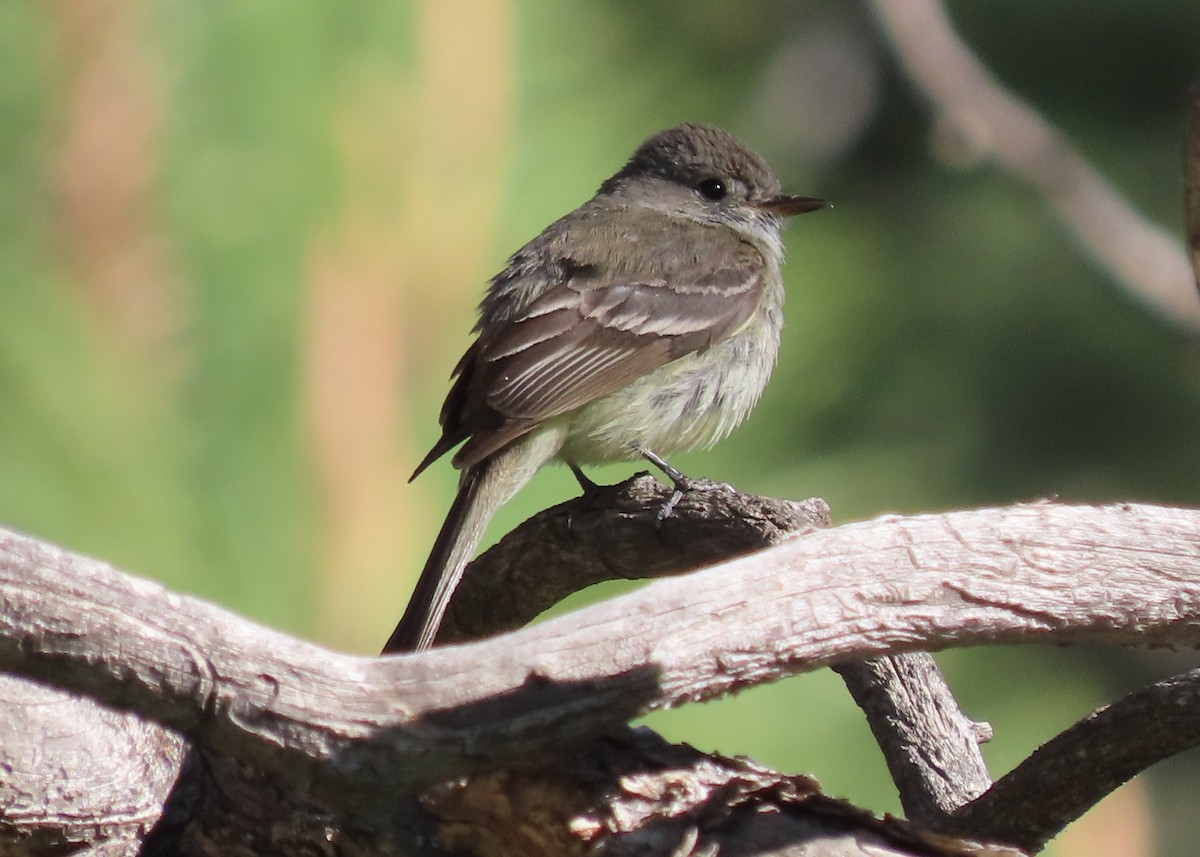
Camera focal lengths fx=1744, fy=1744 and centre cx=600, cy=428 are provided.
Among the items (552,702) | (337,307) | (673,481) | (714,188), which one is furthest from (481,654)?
(714,188)

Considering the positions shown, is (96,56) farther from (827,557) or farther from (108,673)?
(827,557)

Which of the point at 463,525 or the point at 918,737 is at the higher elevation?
the point at 463,525

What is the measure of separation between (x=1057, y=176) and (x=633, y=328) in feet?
7.23

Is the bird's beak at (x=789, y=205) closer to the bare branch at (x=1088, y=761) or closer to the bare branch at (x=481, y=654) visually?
the bare branch at (x=1088, y=761)

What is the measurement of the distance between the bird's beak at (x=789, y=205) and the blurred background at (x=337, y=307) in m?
0.10

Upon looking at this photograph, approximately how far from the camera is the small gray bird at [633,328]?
421cm

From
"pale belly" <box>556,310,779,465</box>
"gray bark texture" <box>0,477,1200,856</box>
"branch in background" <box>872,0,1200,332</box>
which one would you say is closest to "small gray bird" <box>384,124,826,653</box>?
"pale belly" <box>556,310,779,465</box>

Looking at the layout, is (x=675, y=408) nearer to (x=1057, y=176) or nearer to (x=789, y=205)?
(x=789, y=205)

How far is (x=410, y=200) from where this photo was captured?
3.38 m

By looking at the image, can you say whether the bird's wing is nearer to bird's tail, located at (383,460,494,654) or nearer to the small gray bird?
the small gray bird

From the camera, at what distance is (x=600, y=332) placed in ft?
15.0

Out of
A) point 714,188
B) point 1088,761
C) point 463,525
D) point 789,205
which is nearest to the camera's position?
point 1088,761

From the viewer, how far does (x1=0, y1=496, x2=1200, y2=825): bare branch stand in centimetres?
210

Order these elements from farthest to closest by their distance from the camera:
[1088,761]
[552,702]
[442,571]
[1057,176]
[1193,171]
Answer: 1. [1057,176]
2. [442,571]
3. [1193,171]
4. [1088,761]
5. [552,702]
